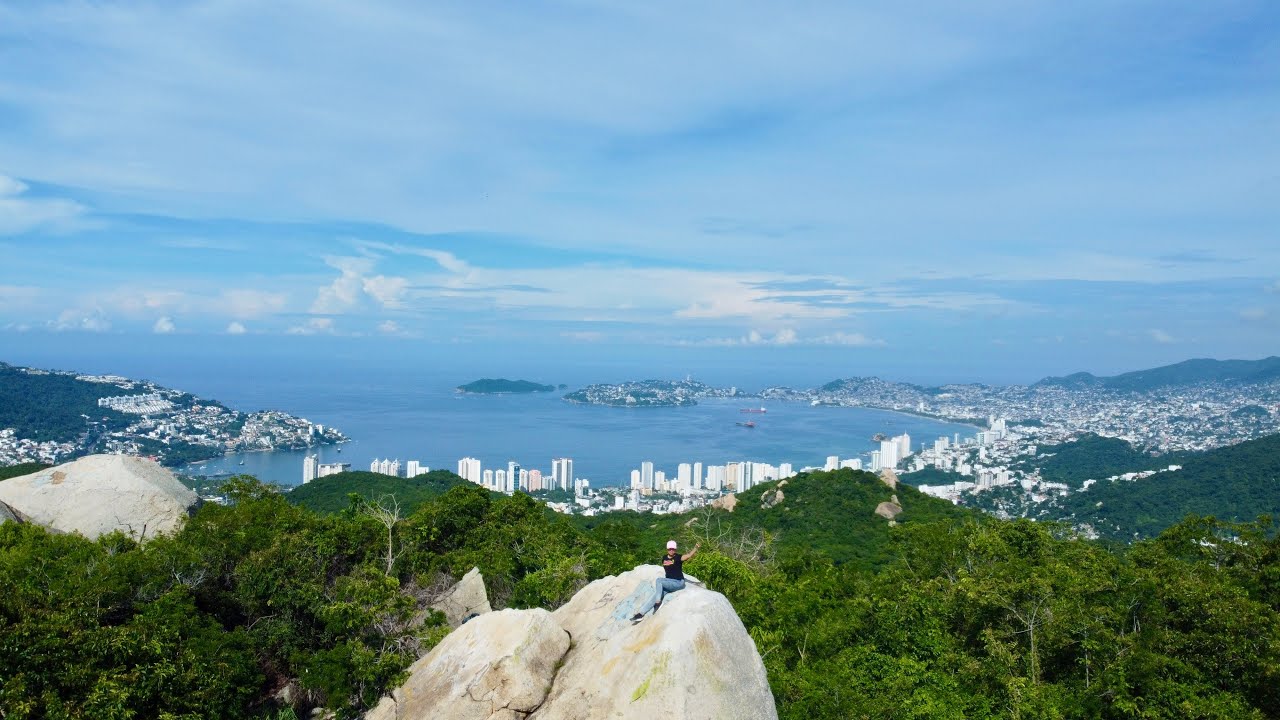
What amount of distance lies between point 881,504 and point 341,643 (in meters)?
29.4

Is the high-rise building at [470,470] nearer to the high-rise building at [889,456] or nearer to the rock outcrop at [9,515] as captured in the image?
the high-rise building at [889,456]

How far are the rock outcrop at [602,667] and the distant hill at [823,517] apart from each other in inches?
660

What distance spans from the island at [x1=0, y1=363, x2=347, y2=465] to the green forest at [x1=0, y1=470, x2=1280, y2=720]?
Result: 3668cm

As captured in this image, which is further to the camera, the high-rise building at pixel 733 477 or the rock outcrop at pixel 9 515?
the high-rise building at pixel 733 477

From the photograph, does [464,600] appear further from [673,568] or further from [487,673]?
[673,568]

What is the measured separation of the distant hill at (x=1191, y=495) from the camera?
129ft

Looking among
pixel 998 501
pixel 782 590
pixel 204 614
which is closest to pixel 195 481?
pixel 204 614

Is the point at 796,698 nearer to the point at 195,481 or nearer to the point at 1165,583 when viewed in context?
the point at 1165,583

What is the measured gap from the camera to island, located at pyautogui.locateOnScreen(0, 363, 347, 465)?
156 ft

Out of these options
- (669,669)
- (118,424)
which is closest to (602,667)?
(669,669)

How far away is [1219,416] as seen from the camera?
8250 cm

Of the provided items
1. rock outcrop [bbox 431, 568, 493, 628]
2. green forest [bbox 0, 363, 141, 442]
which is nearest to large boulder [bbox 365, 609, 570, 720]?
rock outcrop [bbox 431, 568, 493, 628]

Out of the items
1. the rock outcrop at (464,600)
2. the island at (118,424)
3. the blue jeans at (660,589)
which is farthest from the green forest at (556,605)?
the island at (118,424)

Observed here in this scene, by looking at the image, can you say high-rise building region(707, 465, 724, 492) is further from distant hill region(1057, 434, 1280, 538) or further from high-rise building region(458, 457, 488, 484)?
distant hill region(1057, 434, 1280, 538)
